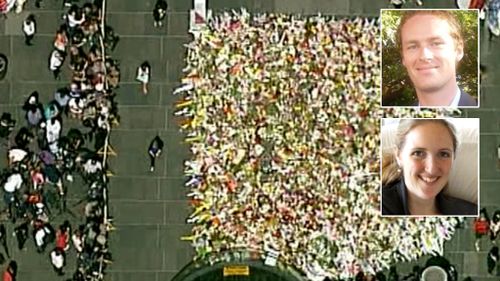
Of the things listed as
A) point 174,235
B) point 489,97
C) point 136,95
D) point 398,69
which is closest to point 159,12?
point 136,95

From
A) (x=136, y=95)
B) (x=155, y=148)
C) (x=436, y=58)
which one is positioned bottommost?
(x=155, y=148)

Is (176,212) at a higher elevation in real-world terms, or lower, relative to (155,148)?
lower

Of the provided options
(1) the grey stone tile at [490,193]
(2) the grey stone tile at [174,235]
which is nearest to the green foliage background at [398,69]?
(1) the grey stone tile at [490,193]

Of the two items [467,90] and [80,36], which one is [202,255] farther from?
[467,90]

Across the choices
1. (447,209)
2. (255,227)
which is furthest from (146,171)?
(447,209)

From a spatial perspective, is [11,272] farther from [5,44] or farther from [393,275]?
[393,275]

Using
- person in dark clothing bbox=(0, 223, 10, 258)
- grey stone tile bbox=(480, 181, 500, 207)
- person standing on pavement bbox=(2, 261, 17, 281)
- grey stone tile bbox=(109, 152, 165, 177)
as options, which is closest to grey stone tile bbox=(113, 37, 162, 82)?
grey stone tile bbox=(109, 152, 165, 177)

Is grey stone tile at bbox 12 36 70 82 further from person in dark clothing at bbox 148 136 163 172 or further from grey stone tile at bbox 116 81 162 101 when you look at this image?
person in dark clothing at bbox 148 136 163 172
